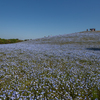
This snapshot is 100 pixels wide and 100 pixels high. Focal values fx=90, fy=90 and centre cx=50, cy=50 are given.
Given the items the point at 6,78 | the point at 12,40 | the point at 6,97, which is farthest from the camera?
the point at 12,40

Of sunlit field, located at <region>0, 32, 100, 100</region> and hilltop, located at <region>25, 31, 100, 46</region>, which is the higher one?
hilltop, located at <region>25, 31, 100, 46</region>

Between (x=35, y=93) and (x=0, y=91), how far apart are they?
1.41 meters

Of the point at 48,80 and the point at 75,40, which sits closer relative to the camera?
the point at 48,80

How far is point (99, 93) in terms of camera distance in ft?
12.3

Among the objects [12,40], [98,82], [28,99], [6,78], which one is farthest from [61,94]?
[12,40]

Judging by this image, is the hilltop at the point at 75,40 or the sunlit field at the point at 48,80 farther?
the hilltop at the point at 75,40

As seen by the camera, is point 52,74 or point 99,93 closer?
point 99,93

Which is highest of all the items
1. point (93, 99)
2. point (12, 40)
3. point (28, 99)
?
point (12, 40)

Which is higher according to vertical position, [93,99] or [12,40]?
[12,40]

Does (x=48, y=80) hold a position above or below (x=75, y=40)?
below

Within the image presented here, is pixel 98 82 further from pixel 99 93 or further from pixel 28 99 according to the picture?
pixel 28 99

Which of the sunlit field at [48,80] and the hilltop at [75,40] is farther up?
the hilltop at [75,40]

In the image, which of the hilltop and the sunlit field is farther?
the hilltop

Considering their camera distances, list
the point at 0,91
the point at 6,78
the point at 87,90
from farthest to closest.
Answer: the point at 6,78
the point at 87,90
the point at 0,91
